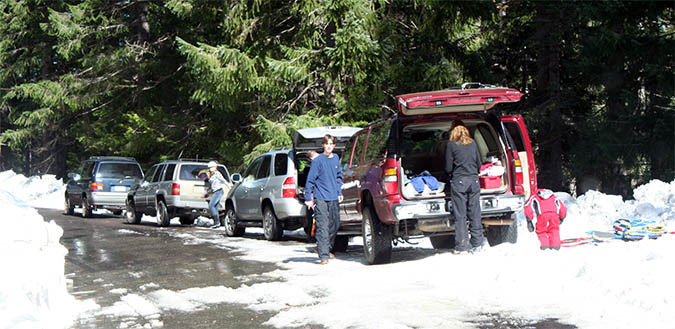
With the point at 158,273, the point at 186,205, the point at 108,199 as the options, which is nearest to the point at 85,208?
the point at 108,199

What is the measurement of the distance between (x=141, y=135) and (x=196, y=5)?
9202mm

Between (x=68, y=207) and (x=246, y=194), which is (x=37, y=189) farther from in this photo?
(x=246, y=194)

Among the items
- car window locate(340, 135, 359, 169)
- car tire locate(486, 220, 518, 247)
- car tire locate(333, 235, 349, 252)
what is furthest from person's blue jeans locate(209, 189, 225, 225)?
car tire locate(486, 220, 518, 247)

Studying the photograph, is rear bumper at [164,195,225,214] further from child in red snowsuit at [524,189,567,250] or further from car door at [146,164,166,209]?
child in red snowsuit at [524,189,567,250]

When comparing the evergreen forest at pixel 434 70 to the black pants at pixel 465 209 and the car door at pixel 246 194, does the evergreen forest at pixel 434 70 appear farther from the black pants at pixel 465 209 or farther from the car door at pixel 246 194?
the black pants at pixel 465 209

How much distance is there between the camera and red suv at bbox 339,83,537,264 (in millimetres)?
10266

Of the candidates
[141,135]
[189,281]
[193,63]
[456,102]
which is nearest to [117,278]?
[189,281]

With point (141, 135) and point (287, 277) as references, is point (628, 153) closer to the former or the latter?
point (287, 277)

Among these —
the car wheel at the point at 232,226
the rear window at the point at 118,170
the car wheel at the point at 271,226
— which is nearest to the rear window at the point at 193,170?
the car wheel at the point at 232,226

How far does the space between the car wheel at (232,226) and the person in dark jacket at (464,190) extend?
8077mm

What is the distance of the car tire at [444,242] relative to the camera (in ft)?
43.2

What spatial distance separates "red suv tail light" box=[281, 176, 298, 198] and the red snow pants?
628cm

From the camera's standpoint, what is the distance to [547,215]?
1011 centimetres

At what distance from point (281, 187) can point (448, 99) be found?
20.0ft
